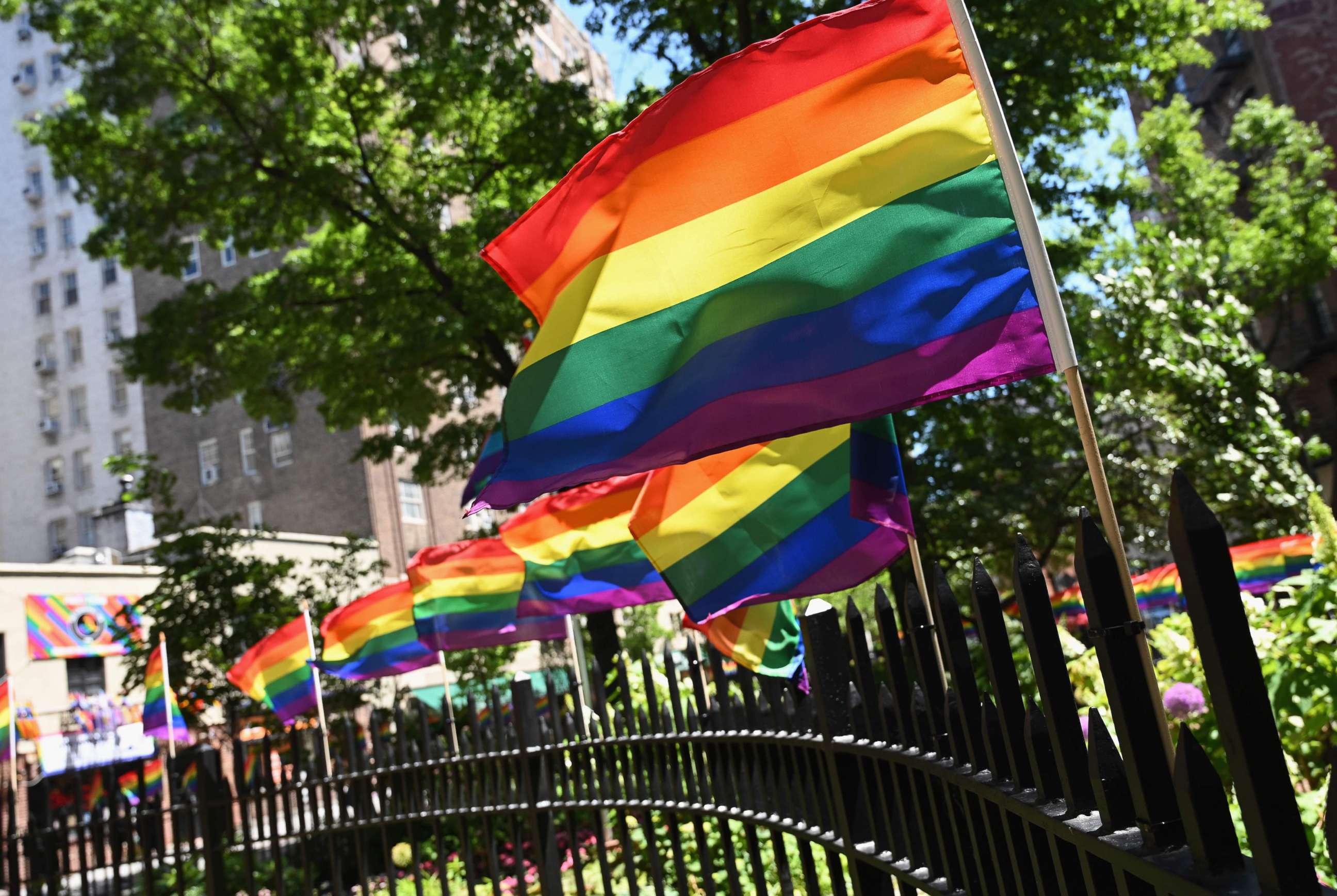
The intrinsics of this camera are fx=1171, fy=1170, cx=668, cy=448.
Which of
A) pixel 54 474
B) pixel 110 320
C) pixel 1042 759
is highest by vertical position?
pixel 110 320

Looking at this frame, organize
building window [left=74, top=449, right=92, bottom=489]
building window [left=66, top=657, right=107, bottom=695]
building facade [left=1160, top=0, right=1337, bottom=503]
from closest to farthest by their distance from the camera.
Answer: building window [left=66, top=657, right=107, bottom=695]
building facade [left=1160, top=0, right=1337, bottom=503]
building window [left=74, top=449, right=92, bottom=489]

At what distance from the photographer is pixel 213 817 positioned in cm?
776

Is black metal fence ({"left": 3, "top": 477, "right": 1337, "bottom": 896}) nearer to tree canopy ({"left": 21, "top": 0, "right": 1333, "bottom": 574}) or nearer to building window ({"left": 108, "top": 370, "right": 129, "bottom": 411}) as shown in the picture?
tree canopy ({"left": 21, "top": 0, "right": 1333, "bottom": 574})

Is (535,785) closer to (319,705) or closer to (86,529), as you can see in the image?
(319,705)

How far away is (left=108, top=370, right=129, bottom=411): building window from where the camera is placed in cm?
→ 5388

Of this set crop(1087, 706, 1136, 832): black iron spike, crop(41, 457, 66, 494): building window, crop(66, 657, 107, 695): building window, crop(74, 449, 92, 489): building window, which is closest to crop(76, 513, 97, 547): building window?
crop(74, 449, 92, 489): building window

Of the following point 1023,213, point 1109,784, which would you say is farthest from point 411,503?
point 1109,784

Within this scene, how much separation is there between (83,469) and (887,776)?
191 ft

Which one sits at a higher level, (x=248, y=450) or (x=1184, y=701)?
(x=248, y=450)

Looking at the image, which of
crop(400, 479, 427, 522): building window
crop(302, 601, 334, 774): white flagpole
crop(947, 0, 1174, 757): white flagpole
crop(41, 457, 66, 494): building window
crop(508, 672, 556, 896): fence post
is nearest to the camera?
crop(947, 0, 1174, 757): white flagpole

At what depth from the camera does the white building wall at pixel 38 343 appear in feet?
178

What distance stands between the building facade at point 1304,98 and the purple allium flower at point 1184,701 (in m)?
33.1

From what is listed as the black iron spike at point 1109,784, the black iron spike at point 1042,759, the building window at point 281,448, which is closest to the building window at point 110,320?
the building window at point 281,448

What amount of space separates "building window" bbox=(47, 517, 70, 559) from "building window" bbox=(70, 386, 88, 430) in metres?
4.46
